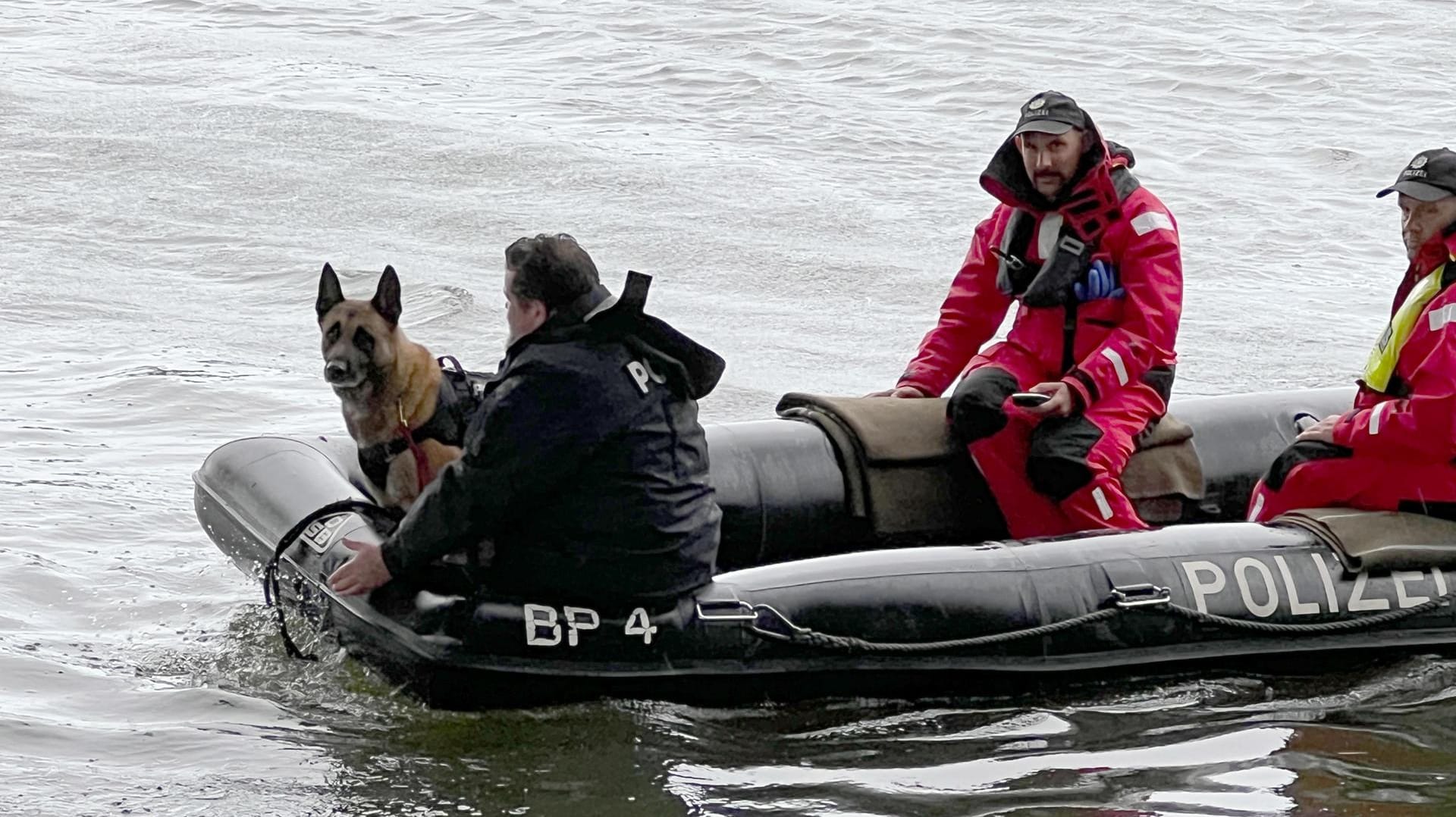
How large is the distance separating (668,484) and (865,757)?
0.86m

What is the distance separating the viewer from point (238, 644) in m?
5.67

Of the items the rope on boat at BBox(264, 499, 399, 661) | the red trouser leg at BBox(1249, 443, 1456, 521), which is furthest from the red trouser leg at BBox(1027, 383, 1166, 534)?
the rope on boat at BBox(264, 499, 399, 661)

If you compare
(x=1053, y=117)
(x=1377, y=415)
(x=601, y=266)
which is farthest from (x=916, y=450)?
(x=601, y=266)

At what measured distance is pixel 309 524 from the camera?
5258mm

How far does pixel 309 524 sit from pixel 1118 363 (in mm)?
2342

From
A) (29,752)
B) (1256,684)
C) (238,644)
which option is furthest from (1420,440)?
(29,752)

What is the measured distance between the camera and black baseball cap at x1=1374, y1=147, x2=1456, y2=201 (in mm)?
5250

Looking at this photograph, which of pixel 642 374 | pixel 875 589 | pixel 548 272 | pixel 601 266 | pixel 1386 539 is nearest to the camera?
pixel 548 272

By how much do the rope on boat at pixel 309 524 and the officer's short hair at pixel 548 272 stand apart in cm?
95

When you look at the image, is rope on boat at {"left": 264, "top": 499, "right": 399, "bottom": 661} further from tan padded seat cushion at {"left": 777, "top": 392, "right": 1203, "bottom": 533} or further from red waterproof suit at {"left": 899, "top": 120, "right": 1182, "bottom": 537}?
red waterproof suit at {"left": 899, "top": 120, "right": 1182, "bottom": 537}

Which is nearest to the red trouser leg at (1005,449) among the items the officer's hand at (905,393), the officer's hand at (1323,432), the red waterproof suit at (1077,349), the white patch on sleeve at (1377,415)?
the red waterproof suit at (1077,349)

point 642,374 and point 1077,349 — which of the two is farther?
point 1077,349

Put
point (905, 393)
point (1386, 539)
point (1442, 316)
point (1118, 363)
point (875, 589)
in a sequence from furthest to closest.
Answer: point (905, 393), point (1118, 363), point (1386, 539), point (1442, 316), point (875, 589)

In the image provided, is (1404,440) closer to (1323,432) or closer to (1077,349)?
(1323,432)
